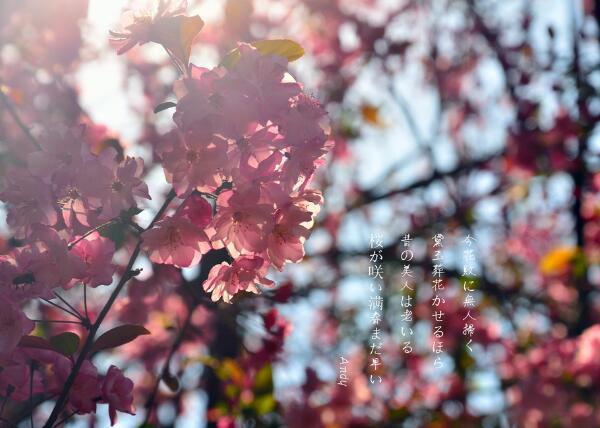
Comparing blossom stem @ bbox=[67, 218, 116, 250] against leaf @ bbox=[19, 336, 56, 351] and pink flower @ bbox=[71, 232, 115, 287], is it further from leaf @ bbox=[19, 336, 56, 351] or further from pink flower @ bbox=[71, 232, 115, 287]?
leaf @ bbox=[19, 336, 56, 351]

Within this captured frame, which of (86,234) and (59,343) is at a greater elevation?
(86,234)

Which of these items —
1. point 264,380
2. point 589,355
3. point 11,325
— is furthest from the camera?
point 589,355

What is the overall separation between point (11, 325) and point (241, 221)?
0.42 metres

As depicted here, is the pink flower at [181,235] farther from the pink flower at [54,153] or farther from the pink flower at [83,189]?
the pink flower at [54,153]

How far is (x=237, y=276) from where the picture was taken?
50.9 inches

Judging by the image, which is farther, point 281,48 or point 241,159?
point 281,48

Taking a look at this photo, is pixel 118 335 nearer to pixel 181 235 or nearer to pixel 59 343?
pixel 59 343

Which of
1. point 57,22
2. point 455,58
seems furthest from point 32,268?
→ point 455,58

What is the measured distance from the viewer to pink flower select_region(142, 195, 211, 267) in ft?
3.78

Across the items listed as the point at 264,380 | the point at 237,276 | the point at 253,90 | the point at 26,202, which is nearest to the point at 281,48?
the point at 253,90

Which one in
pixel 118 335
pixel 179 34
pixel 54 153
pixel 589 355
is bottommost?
pixel 118 335

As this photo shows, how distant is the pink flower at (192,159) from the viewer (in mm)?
1104

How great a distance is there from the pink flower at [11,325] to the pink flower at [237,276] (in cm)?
36

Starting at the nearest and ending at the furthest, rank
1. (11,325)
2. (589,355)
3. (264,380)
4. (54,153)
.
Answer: (11,325), (54,153), (264,380), (589,355)
